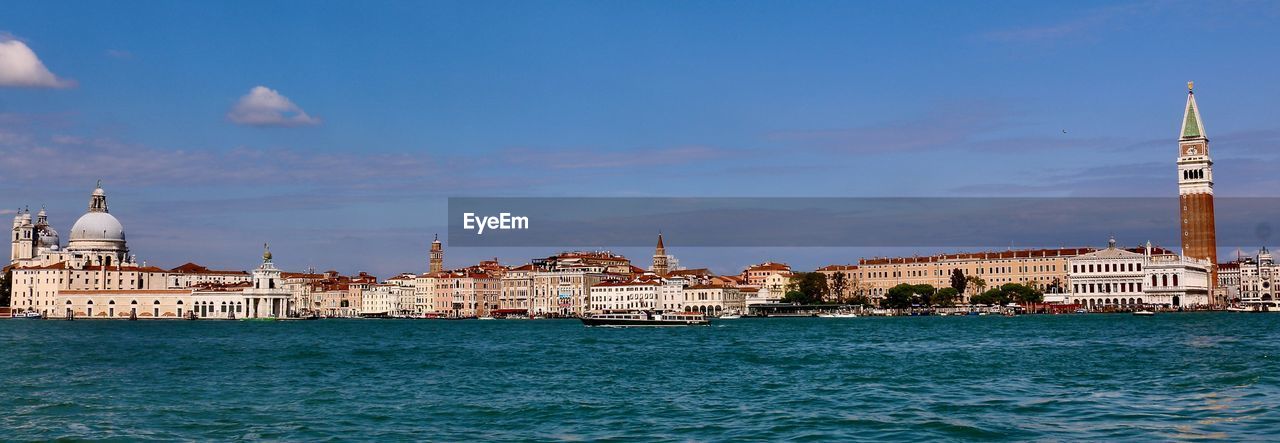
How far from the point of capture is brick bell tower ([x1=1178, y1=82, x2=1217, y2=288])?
3339 inches

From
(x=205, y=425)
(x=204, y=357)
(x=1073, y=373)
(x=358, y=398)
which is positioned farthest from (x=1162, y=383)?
(x=204, y=357)

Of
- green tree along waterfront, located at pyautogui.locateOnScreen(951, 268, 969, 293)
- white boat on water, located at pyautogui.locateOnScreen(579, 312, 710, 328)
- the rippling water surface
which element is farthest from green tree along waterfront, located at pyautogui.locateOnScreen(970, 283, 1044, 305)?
the rippling water surface

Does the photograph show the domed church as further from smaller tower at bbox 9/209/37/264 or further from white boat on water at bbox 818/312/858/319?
white boat on water at bbox 818/312/858/319

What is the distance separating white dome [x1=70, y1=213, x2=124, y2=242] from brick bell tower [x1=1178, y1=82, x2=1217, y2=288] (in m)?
77.9

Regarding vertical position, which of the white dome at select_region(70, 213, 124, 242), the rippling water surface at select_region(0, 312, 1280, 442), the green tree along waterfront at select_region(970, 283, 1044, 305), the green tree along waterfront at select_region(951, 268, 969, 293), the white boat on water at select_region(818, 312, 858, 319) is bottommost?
the rippling water surface at select_region(0, 312, 1280, 442)

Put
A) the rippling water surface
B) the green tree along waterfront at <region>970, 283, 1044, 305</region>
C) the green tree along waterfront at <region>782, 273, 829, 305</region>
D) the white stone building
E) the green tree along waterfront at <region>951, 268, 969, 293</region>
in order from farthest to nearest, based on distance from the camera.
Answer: the green tree along waterfront at <region>782, 273, 829, 305</region>
the green tree along waterfront at <region>951, 268, 969, 293</region>
the green tree along waterfront at <region>970, 283, 1044, 305</region>
the white stone building
the rippling water surface

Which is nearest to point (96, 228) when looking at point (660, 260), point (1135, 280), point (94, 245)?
point (94, 245)

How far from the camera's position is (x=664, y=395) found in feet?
51.2

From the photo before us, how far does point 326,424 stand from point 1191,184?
8333 cm

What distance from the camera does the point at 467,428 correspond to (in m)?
12.3

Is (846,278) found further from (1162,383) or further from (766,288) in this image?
(1162,383)

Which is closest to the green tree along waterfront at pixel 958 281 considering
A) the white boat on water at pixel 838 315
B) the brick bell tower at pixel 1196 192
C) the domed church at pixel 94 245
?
the white boat on water at pixel 838 315

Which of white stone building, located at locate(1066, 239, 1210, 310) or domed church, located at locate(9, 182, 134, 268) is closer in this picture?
white stone building, located at locate(1066, 239, 1210, 310)

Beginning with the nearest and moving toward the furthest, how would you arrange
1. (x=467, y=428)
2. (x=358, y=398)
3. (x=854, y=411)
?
(x=467, y=428), (x=854, y=411), (x=358, y=398)
